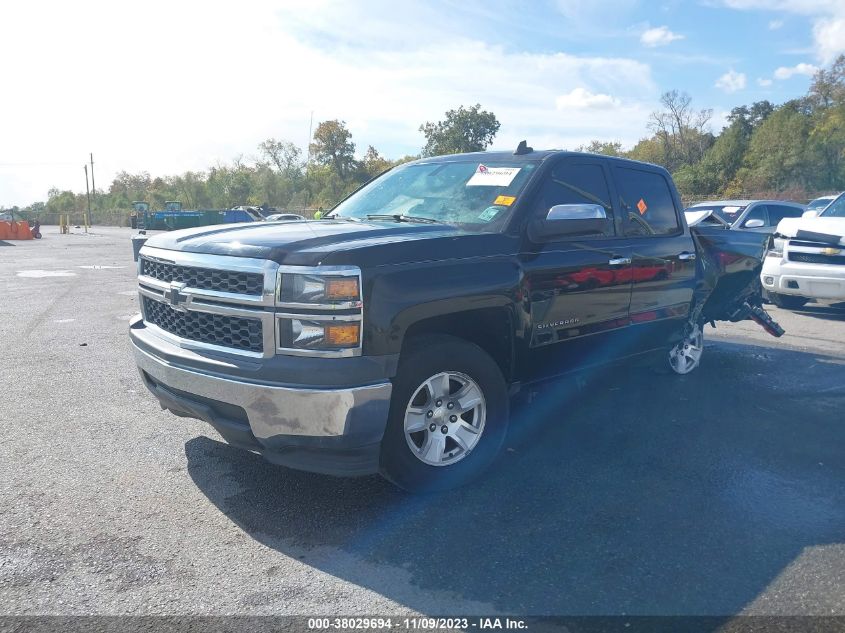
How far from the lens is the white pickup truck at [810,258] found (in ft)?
31.5

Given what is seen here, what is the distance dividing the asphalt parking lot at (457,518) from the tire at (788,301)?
540 centimetres

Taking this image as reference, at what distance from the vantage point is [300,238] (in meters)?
3.71

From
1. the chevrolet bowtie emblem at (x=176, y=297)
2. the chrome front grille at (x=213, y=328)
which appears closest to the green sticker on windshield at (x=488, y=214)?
the chrome front grille at (x=213, y=328)

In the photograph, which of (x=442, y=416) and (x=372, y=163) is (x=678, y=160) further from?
(x=442, y=416)

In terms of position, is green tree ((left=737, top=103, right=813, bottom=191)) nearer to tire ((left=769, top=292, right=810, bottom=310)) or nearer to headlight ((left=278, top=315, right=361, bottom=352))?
tire ((left=769, top=292, right=810, bottom=310))

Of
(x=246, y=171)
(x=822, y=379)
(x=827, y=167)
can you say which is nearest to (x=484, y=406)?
(x=822, y=379)

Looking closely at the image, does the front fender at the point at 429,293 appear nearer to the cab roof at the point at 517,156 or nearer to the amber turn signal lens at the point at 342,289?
the amber turn signal lens at the point at 342,289

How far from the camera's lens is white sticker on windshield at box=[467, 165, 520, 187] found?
4637mm

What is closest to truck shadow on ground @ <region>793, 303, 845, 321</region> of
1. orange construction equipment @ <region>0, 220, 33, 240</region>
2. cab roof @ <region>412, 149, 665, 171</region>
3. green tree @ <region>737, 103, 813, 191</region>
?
cab roof @ <region>412, 149, 665, 171</region>

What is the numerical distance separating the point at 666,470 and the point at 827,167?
48.9m

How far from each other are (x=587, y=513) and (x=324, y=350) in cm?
166


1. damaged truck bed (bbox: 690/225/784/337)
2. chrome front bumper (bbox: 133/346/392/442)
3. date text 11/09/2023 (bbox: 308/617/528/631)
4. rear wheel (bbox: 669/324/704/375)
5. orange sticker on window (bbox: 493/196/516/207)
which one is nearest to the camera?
date text 11/09/2023 (bbox: 308/617/528/631)

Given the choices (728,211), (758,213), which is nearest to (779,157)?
(728,211)

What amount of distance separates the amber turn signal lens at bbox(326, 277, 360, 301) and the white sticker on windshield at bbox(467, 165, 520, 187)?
5.39 ft
